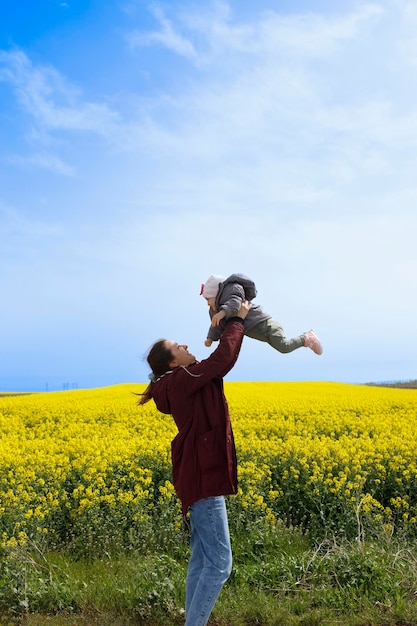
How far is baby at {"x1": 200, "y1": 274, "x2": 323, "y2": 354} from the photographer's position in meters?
3.99

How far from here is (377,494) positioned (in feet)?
25.9

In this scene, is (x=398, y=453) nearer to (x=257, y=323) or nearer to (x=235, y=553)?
(x=235, y=553)

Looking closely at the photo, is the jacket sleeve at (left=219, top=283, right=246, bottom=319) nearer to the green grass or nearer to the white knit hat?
the white knit hat

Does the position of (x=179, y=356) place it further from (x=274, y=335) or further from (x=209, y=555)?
(x=209, y=555)

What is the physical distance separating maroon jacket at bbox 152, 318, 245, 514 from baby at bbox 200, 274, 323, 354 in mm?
124

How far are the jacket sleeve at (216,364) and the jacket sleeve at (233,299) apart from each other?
0.08m

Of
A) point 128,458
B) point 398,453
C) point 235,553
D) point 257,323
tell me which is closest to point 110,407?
point 128,458

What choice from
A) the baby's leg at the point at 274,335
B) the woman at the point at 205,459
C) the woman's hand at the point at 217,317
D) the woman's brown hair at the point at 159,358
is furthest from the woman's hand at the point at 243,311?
the woman's brown hair at the point at 159,358

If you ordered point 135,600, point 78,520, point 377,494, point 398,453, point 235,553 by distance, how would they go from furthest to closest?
point 398,453 → point 377,494 → point 78,520 → point 235,553 → point 135,600

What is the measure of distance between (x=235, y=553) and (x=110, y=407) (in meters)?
8.92

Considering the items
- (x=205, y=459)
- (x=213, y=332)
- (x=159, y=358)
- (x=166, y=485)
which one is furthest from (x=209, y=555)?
(x=166, y=485)

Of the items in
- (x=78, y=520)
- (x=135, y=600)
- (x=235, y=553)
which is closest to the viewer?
(x=135, y=600)

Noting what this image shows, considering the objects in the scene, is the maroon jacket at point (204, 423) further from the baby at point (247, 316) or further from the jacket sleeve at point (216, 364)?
the baby at point (247, 316)

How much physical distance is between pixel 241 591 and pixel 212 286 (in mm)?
2725
